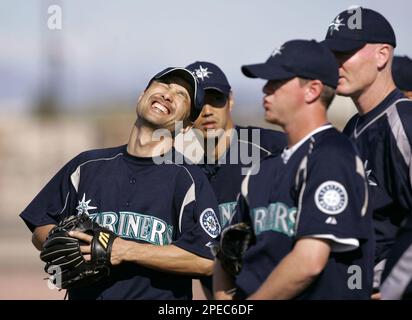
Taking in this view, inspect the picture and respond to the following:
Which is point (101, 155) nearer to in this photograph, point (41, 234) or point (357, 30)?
point (41, 234)

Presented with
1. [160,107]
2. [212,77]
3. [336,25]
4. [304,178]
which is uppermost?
[336,25]

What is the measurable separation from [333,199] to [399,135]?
0.96 m

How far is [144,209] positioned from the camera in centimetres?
470

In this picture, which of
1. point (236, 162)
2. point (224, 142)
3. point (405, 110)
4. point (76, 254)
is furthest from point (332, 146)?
point (224, 142)

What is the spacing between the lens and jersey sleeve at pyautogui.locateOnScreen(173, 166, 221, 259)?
4.64 meters

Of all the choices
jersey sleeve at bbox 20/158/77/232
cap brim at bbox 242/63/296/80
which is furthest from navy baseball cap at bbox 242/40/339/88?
jersey sleeve at bbox 20/158/77/232

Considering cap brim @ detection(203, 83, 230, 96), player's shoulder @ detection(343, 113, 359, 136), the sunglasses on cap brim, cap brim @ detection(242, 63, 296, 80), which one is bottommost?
player's shoulder @ detection(343, 113, 359, 136)

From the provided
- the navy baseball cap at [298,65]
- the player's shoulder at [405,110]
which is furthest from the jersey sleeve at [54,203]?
the player's shoulder at [405,110]

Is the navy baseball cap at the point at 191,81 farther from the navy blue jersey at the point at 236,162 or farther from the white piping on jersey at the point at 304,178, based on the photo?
the white piping on jersey at the point at 304,178

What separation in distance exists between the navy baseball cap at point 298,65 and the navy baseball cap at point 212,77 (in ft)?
6.86

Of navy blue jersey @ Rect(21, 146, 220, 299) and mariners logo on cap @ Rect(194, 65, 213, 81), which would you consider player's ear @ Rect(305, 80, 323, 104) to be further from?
mariners logo on cap @ Rect(194, 65, 213, 81)

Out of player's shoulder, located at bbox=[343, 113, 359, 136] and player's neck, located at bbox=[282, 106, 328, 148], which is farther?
player's shoulder, located at bbox=[343, 113, 359, 136]

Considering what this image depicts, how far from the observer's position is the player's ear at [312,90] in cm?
377
